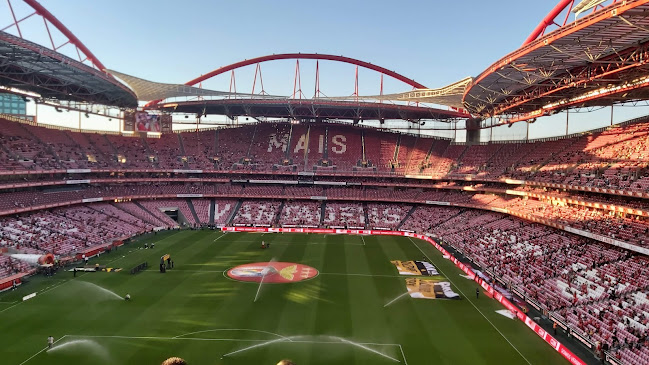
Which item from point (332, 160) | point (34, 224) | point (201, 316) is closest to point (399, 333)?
point (201, 316)

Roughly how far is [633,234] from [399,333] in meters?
21.0

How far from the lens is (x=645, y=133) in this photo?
3916 cm

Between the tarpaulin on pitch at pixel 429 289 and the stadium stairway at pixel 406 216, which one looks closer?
the tarpaulin on pitch at pixel 429 289

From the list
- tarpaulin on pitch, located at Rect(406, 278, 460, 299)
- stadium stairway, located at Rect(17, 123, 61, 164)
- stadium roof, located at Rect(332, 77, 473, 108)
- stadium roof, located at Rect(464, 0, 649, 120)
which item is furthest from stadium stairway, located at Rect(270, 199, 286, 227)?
stadium roof, located at Rect(464, 0, 649, 120)

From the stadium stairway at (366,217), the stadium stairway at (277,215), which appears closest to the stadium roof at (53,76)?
the stadium stairway at (277,215)

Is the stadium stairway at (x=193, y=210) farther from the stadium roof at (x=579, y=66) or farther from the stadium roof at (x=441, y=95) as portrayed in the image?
→ the stadium roof at (x=579, y=66)

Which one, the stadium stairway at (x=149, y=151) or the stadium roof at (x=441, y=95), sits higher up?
the stadium roof at (x=441, y=95)

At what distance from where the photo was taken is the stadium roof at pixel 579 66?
21.8m

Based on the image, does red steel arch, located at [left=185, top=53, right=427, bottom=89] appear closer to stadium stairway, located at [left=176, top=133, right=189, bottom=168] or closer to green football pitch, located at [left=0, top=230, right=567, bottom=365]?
stadium stairway, located at [left=176, top=133, right=189, bottom=168]

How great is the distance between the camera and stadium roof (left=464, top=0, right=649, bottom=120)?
2183 centimetres

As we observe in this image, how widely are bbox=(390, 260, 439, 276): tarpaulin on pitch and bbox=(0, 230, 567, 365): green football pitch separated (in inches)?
41.9

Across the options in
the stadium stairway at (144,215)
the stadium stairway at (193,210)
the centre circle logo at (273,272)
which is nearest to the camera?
the centre circle logo at (273,272)

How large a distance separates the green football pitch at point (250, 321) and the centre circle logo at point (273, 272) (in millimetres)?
1061

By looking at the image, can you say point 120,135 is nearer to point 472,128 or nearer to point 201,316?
point 201,316
